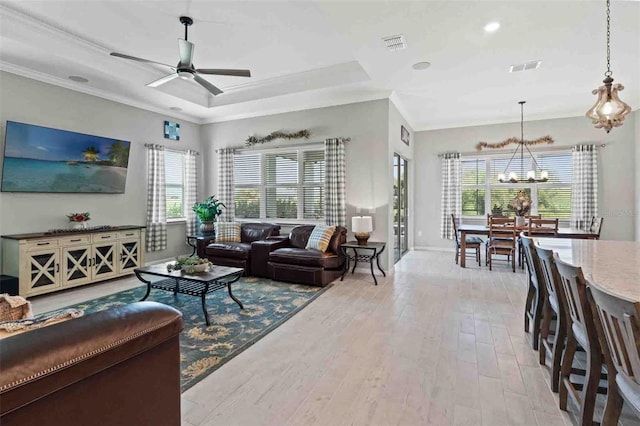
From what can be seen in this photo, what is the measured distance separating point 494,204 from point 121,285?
762cm

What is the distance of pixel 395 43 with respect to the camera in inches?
145

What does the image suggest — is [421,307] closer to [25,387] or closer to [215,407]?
[215,407]

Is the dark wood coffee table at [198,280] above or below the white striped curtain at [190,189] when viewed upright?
below

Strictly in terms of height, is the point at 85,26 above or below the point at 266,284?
above

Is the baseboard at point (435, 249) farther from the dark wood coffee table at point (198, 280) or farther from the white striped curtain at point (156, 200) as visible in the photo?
the white striped curtain at point (156, 200)

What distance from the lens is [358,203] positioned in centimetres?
567

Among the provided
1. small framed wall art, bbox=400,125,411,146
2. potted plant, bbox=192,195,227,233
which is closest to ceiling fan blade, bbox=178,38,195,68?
potted plant, bbox=192,195,227,233

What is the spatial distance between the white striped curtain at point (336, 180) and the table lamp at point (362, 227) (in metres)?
0.53

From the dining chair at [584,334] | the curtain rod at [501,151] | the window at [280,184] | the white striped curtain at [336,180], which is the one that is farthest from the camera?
the curtain rod at [501,151]

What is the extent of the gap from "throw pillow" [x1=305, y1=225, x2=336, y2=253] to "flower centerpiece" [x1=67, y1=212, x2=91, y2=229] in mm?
3477

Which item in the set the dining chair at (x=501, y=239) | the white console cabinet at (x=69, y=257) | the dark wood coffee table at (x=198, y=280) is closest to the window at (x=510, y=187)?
the dining chair at (x=501, y=239)

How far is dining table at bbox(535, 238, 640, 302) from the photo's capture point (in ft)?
5.25

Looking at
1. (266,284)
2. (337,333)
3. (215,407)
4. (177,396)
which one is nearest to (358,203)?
(266,284)

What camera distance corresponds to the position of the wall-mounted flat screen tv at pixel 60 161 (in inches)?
169
